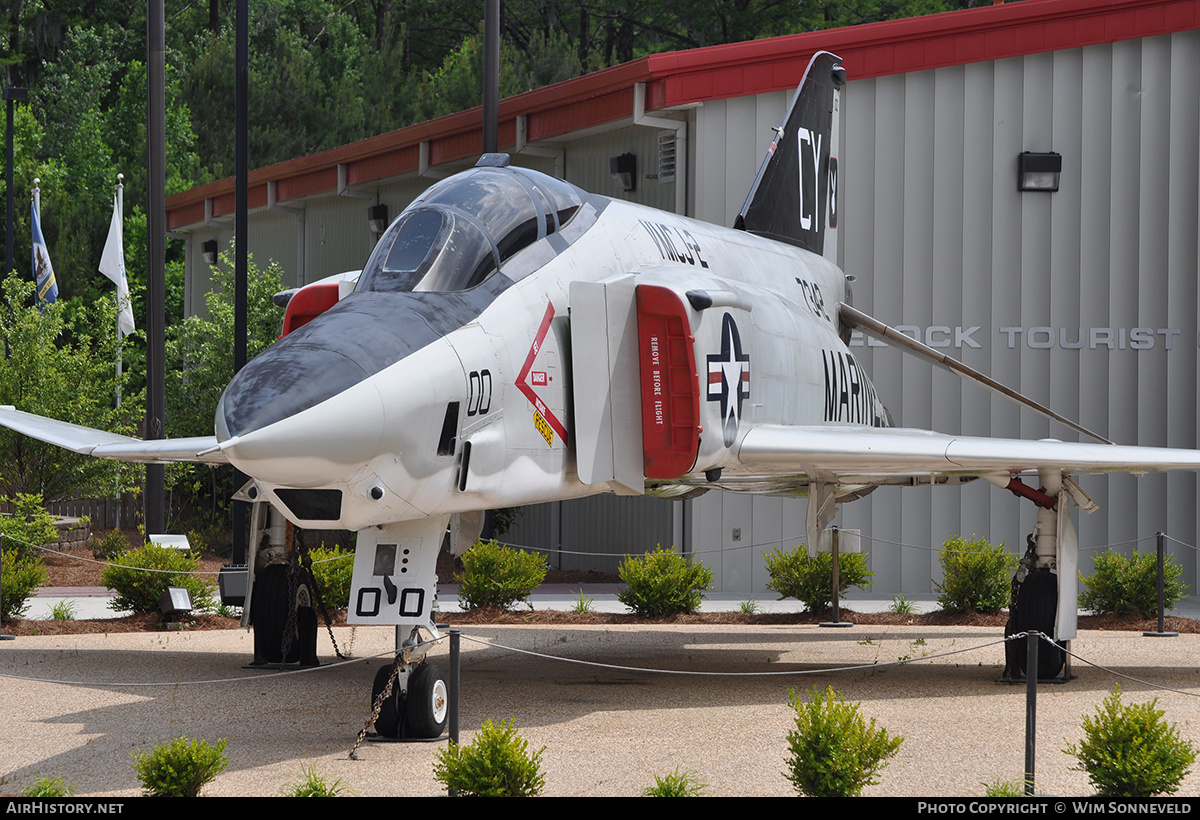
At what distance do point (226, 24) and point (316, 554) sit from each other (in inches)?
1822

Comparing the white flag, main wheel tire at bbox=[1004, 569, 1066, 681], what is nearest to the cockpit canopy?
main wheel tire at bbox=[1004, 569, 1066, 681]

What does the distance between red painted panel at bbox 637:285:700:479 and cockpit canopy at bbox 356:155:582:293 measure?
915mm

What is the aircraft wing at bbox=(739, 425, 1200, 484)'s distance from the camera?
31.6 feet

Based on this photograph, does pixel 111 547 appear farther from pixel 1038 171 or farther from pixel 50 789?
pixel 1038 171

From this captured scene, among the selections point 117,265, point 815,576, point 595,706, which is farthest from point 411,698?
point 117,265

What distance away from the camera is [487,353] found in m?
7.91

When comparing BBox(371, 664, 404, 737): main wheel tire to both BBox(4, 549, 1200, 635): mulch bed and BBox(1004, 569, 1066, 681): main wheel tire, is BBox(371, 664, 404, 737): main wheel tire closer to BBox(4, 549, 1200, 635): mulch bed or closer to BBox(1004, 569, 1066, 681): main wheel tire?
BBox(1004, 569, 1066, 681): main wheel tire

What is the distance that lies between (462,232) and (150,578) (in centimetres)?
839

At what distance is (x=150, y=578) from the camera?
48.8 ft

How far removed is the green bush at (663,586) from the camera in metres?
15.8

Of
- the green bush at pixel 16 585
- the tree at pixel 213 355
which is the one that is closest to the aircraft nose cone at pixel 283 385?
the green bush at pixel 16 585

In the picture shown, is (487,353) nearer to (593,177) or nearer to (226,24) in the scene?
(593,177)

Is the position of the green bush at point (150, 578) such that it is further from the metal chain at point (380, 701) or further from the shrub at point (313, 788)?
the shrub at point (313, 788)

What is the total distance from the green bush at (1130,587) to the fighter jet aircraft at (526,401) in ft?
17.6
